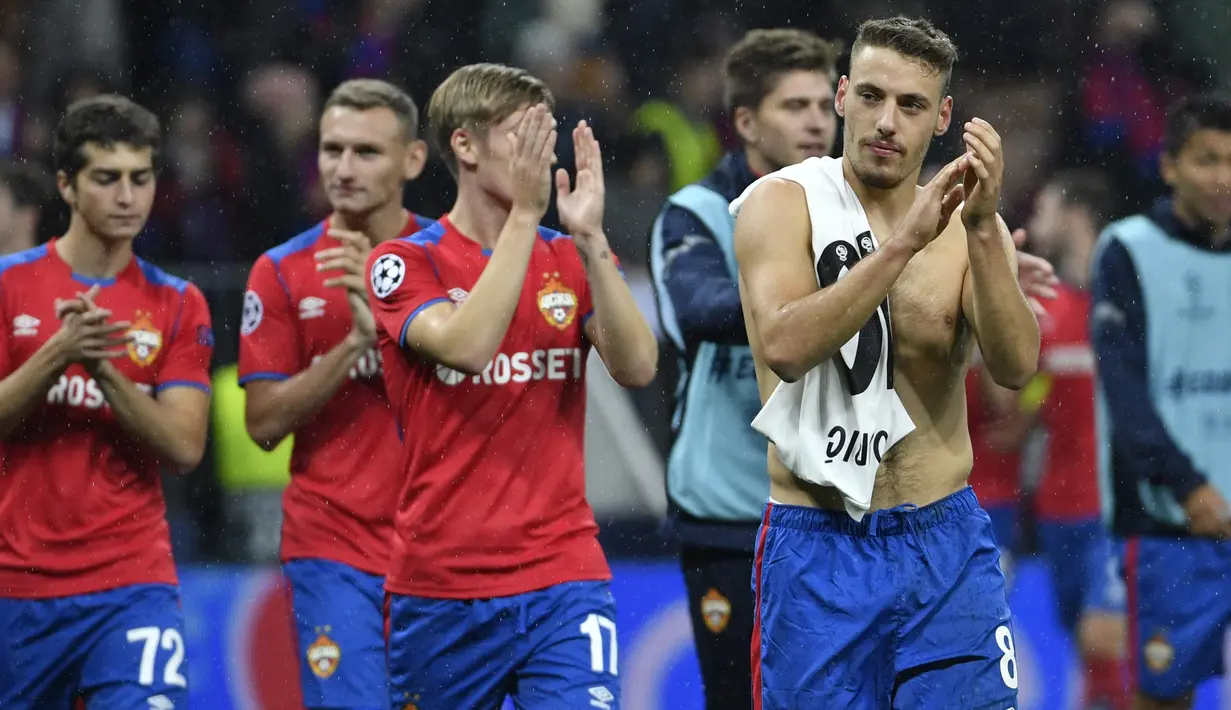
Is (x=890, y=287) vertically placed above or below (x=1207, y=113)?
below

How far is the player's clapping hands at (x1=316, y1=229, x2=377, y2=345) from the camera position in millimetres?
5246

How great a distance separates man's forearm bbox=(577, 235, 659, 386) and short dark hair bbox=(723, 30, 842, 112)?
118cm

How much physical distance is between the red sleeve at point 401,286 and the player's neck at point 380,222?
3.05ft

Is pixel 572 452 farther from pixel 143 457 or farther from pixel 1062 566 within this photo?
pixel 1062 566

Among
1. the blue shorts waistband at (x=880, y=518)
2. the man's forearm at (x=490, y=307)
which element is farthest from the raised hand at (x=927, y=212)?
the man's forearm at (x=490, y=307)

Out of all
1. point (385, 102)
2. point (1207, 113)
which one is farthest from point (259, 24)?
point (1207, 113)

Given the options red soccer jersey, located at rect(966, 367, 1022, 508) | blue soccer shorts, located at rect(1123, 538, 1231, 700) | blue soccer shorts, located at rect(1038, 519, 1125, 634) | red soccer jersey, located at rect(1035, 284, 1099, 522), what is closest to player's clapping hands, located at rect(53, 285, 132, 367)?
blue soccer shorts, located at rect(1123, 538, 1231, 700)

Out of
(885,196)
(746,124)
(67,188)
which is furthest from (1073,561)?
(67,188)

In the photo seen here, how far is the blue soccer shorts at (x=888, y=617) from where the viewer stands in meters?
3.88

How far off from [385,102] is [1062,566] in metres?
3.93

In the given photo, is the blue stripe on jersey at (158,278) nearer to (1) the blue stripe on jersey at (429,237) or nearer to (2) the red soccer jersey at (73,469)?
(2) the red soccer jersey at (73,469)

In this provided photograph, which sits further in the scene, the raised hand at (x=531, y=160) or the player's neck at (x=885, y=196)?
the raised hand at (x=531, y=160)

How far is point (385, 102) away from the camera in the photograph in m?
5.77

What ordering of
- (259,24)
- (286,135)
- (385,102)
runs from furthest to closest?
(259,24) → (286,135) → (385,102)
